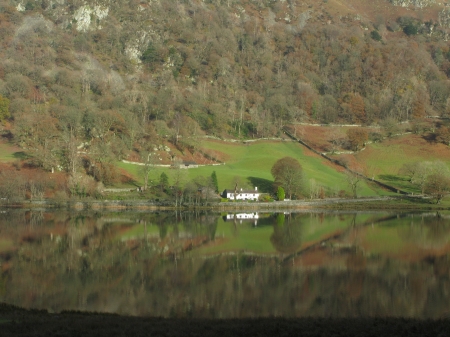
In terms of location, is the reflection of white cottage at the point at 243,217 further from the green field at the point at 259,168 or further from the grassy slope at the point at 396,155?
the grassy slope at the point at 396,155

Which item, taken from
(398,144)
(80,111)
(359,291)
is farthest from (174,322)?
(398,144)

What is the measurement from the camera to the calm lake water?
24297 millimetres

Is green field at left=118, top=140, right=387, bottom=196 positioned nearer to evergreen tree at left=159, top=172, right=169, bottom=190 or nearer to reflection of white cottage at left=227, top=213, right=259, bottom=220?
evergreen tree at left=159, top=172, right=169, bottom=190

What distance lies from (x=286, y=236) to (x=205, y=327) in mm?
32258

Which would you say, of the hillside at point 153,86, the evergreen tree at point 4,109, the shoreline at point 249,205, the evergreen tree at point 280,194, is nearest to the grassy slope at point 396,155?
the shoreline at point 249,205

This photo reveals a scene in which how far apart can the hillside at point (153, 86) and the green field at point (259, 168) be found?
7.25 meters

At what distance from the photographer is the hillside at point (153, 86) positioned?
101m

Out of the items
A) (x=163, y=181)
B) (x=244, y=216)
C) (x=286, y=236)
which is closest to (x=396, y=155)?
(x=244, y=216)

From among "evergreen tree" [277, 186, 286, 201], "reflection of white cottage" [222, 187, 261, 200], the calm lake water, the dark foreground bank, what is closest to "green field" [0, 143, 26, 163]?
the calm lake water

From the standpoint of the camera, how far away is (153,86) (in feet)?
521

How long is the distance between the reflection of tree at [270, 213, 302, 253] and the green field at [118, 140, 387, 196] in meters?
27.6

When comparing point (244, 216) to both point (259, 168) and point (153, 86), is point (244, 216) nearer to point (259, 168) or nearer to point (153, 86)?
point (259, 168)

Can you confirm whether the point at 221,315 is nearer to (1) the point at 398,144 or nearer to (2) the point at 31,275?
(2) the point at 31,275

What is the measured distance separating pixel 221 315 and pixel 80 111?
90.8 m
